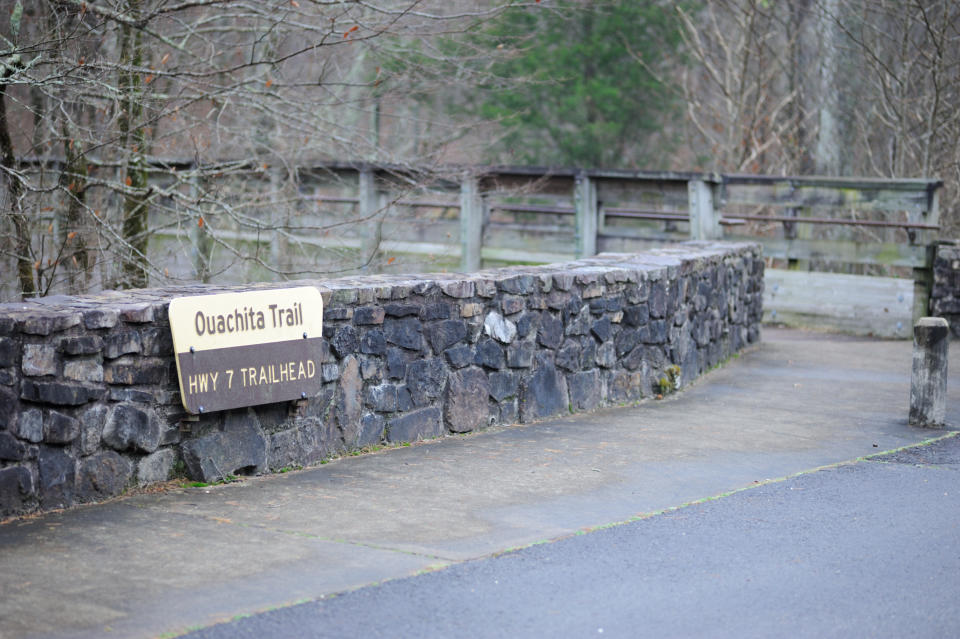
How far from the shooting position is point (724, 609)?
180 inches

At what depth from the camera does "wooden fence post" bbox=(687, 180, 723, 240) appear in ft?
47.9

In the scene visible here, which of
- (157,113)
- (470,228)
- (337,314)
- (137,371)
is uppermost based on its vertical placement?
(157,113)

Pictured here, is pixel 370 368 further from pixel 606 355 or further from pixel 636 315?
pixel 636 315

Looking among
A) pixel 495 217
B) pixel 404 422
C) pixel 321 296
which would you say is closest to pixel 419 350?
pixel 404 422

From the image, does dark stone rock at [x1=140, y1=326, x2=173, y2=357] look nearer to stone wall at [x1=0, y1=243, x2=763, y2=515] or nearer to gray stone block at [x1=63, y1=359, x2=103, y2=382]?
stone wall at [x1=0, y1=243, x2=763, y2=515]

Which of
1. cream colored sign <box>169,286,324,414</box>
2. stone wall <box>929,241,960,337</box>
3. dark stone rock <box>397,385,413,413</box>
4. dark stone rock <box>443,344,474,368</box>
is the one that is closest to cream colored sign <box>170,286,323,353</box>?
cream colored sign <box>169,286,324,414</box>

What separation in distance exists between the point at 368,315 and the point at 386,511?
1.55 m

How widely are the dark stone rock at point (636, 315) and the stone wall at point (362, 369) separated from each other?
0.01 m

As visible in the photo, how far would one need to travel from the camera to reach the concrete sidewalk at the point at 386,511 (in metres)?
4.53

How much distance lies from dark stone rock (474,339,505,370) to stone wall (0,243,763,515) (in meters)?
0.01

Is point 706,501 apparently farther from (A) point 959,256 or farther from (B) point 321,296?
(A) point 959,256

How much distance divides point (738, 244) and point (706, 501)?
7114mm

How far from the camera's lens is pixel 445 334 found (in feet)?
24.9

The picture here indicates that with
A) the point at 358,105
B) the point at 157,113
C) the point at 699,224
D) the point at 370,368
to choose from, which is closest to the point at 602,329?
the point at 370,368
